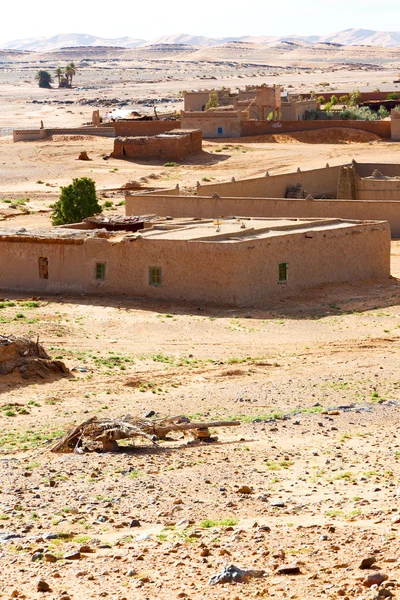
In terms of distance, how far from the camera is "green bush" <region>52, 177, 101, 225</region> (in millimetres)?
35438

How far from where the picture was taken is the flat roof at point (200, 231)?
2681cm

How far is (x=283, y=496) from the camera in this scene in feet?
39.9

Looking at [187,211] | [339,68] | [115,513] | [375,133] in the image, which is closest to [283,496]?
[115,513]

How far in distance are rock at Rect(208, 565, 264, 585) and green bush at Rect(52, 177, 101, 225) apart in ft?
86.8

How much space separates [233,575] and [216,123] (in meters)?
51.7

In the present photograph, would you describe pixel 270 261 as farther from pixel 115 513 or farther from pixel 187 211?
pixel 115 513

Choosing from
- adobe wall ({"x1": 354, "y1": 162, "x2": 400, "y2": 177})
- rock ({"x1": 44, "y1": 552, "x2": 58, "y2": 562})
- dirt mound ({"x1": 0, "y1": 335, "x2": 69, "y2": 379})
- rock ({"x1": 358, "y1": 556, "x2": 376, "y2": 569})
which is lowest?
dirt mound ({"x1": 0, "y1": 335, "x2": 69, "y2": 379})

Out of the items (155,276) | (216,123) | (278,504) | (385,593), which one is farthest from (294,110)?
(385,593)

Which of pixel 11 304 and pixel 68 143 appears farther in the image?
pixel 68 143

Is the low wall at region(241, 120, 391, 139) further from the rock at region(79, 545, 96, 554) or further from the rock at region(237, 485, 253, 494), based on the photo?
the rock at region(79, 545, 96, 554)

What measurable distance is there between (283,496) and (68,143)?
5043 cm

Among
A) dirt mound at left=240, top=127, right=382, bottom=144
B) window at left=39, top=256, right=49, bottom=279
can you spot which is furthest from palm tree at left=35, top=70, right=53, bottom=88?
window at left=39, top=256, right=49, bottom=279

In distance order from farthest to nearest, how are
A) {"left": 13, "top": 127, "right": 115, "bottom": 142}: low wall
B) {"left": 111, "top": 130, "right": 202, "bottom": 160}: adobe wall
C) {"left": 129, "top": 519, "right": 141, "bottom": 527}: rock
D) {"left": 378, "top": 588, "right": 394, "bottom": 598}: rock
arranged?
{"left": 13, "top": 127, "right": 115, "bottom": 142}: low wall → {"left": 111, "top": 130, "right": 202, "bottom": 160}: adobe wall → {"left": 129, "top": 519, "right": 141, "bottom": 527}: rock → {"left": 378, "top": 588, "right": 394, "bottom": 598}: rock

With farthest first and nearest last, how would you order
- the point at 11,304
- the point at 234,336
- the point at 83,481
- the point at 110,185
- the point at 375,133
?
the point at 375,133, the point at 110,185, the point at 11,304, the point at 234,336, the point at 83,481
